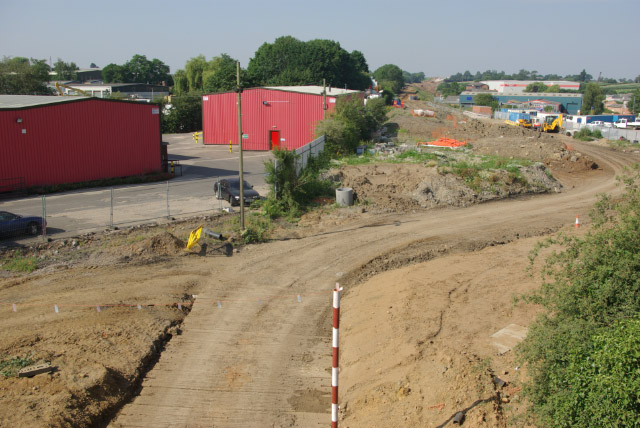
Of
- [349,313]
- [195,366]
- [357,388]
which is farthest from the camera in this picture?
[349,313]

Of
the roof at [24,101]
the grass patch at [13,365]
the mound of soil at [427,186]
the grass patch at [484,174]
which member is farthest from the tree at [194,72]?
the grass patch at [13,365]

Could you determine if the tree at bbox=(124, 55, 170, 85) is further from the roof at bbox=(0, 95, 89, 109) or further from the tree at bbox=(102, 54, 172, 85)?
the roof at bbox=(0, 95, 89, 109)

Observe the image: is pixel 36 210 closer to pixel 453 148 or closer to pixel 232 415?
pixel 232 415

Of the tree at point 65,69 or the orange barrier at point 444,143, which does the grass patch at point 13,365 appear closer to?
the orange barrier at point 444,143

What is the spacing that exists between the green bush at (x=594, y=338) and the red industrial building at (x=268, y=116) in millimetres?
40469

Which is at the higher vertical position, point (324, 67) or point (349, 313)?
point (324, 67)

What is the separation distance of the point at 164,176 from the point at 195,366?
86.6ft

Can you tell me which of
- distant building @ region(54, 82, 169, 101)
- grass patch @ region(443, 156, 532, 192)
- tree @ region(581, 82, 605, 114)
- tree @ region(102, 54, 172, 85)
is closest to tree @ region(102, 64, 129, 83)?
tree @ region(102, 54, 172, 85)

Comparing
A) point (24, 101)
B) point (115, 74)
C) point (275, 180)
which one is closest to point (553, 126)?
point (275, 180)

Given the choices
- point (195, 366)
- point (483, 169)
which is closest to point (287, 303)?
point (195, 366)

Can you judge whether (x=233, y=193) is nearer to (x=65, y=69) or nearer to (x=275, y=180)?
(x=275, y=180)

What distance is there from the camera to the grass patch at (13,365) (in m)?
11.1

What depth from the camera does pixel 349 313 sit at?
14984 millimetres

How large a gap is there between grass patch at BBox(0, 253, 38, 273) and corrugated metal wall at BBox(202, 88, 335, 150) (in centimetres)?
3225
